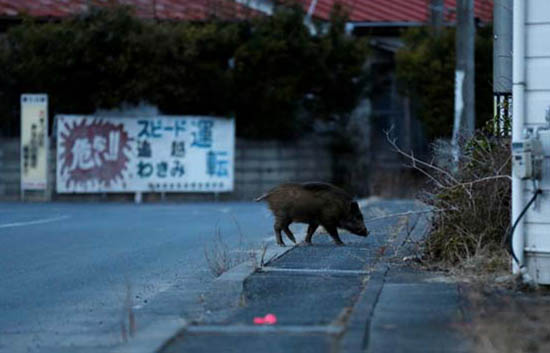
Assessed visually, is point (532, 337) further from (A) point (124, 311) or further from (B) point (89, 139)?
(B) point (89, 139)

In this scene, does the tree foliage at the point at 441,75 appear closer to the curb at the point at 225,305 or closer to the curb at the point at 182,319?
the curb at the point at 182,319

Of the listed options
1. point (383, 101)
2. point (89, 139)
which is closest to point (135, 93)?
point (89, 139)

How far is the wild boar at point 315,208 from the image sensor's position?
11438mm

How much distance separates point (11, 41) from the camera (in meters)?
25.2

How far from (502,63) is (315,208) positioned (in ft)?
8.44

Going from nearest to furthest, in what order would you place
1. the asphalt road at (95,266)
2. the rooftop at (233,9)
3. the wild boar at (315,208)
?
1. the asphalt road at (95,266)
2. the wild boar at (315,208)
3. the rooftop at (233,9)

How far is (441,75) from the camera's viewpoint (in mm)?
25844

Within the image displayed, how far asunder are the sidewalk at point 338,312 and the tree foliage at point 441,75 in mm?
16361

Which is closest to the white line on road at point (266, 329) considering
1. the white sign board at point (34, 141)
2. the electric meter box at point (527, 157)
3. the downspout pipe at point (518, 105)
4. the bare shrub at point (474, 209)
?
the electric meter box at point (527, 157)

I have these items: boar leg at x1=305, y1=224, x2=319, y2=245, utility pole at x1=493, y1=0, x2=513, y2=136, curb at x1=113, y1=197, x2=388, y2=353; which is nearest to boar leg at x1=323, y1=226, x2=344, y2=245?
boar leg at x1=305, y1=224, x2=319, y2=245

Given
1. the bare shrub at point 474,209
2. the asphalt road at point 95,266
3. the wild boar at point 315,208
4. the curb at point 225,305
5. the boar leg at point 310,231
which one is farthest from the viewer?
the boar leg at point 310,231

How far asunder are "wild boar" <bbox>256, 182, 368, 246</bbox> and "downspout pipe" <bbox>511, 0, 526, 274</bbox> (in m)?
3.61

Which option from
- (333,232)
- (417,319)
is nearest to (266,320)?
(417,319)

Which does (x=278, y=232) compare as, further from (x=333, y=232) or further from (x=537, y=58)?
(x=537, y=58)
